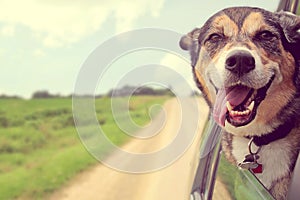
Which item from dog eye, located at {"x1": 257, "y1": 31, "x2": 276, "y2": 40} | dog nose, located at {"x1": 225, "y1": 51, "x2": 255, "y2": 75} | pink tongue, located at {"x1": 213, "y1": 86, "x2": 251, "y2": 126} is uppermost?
dog eye, located at {"x1": 257, "y1": 31, "x2": 276, "y2": 40}

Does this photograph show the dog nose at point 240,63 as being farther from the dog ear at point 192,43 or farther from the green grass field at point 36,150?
the green grass field at point 36,150

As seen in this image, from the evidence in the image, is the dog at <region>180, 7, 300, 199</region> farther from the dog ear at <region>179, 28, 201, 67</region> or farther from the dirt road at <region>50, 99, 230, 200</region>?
the dirt road at <region>50, 99, 230, 200</region>

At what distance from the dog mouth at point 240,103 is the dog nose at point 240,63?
0.20 ft

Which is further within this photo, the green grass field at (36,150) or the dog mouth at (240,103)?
the green grass field at (36,150)

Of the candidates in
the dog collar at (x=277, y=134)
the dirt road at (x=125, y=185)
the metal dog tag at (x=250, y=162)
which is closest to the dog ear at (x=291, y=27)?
the dog collar at (x=277, y=134)

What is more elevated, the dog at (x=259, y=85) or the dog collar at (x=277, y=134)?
the dog at (x=259, y=85)

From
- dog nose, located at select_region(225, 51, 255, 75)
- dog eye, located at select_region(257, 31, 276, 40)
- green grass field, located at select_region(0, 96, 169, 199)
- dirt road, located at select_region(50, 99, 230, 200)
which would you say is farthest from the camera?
green grass field, located at select_region(0, 96, 169, 199)

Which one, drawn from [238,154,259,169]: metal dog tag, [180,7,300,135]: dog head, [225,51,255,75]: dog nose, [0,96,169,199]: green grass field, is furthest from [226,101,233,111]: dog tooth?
[0,96,169,199]: green grass field

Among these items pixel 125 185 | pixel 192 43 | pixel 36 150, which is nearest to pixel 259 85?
pixel 192 43

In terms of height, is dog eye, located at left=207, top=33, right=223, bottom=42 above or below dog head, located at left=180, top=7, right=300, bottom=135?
above

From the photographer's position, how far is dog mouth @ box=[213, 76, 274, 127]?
1.80 metres

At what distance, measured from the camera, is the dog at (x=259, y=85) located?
1.78 meters

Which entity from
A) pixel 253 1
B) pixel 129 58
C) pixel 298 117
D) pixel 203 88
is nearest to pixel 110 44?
pixel 129 58

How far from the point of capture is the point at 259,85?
1.80 m
